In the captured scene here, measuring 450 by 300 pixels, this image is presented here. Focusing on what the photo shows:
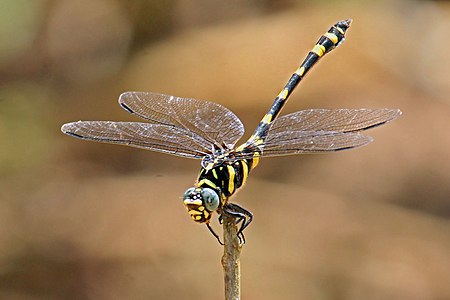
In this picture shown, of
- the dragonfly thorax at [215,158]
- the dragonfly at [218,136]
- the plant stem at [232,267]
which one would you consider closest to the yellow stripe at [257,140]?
the dragonfly at [218,136]

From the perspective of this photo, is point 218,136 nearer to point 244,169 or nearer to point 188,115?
point 188,115

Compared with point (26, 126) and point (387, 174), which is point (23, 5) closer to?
point (26, 126)

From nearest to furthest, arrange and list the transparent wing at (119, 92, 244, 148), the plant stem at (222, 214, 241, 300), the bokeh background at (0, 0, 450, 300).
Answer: the plant stem at (222, 214, 241, 300) < the transparent wing at (119, 92, 244, 148) < the bokeh background at (0, 0, 450, 300)

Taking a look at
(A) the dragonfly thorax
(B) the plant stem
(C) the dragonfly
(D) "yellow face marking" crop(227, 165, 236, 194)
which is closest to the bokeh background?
(C) the dragonfly

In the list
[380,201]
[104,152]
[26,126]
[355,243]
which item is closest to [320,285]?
[355,243]

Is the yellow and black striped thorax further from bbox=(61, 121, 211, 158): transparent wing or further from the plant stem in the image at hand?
the plant stem

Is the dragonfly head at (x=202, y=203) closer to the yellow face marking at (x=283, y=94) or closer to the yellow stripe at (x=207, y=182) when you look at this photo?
the yellow stripe at (x=207, y=182)
